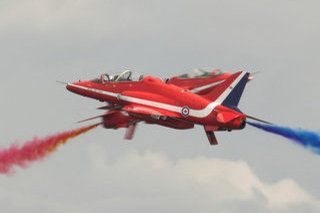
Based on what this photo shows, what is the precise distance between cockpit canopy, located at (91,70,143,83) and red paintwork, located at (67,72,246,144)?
0.23 metres

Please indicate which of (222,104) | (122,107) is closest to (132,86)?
(122,107)

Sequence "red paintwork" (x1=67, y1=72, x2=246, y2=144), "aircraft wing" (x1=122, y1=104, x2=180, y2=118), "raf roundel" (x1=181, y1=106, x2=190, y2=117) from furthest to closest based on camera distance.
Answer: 1. "aircraft wing" (x1=122, y1=104, x2=180, y2=118)
2. "raf roundel" (x1=181, y1=106, x2=190, y2=117)
3. "red paintwork" (x1=67, y1=72, x2=246, y2=144)

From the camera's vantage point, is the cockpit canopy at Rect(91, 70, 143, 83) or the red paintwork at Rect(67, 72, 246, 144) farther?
the cockpit canopy at Rect(91, 70, 143, 83)

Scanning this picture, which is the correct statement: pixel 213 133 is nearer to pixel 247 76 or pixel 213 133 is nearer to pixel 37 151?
pixel 247 76

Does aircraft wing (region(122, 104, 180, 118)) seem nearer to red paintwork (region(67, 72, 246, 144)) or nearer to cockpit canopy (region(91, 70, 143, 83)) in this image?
red paintwork (region(67, 72, 246, 144))

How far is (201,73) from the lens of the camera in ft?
263

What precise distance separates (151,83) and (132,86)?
1575mm

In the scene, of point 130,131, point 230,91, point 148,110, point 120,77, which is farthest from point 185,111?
point 120,77

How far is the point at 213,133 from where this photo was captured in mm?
77188

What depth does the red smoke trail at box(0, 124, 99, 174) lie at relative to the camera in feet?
272

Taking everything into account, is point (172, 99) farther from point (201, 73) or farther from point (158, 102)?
point (201, 73)

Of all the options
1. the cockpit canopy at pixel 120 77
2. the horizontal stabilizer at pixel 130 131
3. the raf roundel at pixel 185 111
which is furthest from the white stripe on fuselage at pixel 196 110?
the horizontal stabilizer at pixel 130 131

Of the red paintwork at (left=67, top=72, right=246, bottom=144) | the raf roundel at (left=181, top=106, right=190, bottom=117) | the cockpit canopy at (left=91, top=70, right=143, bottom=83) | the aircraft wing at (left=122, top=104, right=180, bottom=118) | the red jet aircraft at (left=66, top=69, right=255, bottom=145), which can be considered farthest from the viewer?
the cockpit canopy at (left=91, top=70, right=143, bottom=83)

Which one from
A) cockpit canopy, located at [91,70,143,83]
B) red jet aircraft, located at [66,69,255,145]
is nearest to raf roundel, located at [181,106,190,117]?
red jet aircraft, located at [66,69,255,145]
